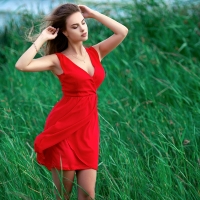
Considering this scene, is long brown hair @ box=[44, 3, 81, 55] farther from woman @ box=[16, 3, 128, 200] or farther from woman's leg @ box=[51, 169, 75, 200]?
woman's leg @ box=[51, 169, 75, 200]

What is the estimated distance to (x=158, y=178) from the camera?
3.47m

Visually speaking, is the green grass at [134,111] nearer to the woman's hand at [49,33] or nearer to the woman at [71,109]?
the woman at [71,109]

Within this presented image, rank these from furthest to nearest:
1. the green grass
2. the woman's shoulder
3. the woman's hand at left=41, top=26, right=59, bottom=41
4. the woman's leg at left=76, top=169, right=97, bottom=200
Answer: the green grass < the woman's shoulder < the woman's hand at left=41, top=26, right=59, bottom=41 < the woman's leg at left=76, top=169, right=97, bottom=200

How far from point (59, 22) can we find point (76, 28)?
0.37 feet

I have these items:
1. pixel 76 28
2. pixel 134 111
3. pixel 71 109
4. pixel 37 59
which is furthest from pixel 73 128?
pixel 134 111

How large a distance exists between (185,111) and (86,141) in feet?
4.99

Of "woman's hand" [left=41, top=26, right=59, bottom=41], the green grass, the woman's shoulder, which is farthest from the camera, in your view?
the green grass

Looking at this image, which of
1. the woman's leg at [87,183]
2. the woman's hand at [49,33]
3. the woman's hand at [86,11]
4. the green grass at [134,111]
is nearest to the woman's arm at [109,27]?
the woman's hand at [86,11]

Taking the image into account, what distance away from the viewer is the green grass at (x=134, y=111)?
3.46 metres

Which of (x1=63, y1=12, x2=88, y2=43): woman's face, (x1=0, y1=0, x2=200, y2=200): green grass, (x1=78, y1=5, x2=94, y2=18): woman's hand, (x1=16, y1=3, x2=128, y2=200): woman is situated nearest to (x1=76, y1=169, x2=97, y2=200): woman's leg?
(x1=16, y1=3, x2=128, y2=200): woman

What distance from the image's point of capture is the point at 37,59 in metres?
3.03

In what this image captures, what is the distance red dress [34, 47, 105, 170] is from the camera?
2.98m

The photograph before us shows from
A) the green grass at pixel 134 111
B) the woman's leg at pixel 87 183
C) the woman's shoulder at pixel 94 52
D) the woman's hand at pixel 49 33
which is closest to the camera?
the woman's leg at pixel 87 183

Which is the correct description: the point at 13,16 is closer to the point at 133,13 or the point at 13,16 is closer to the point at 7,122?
the point at 133,13
